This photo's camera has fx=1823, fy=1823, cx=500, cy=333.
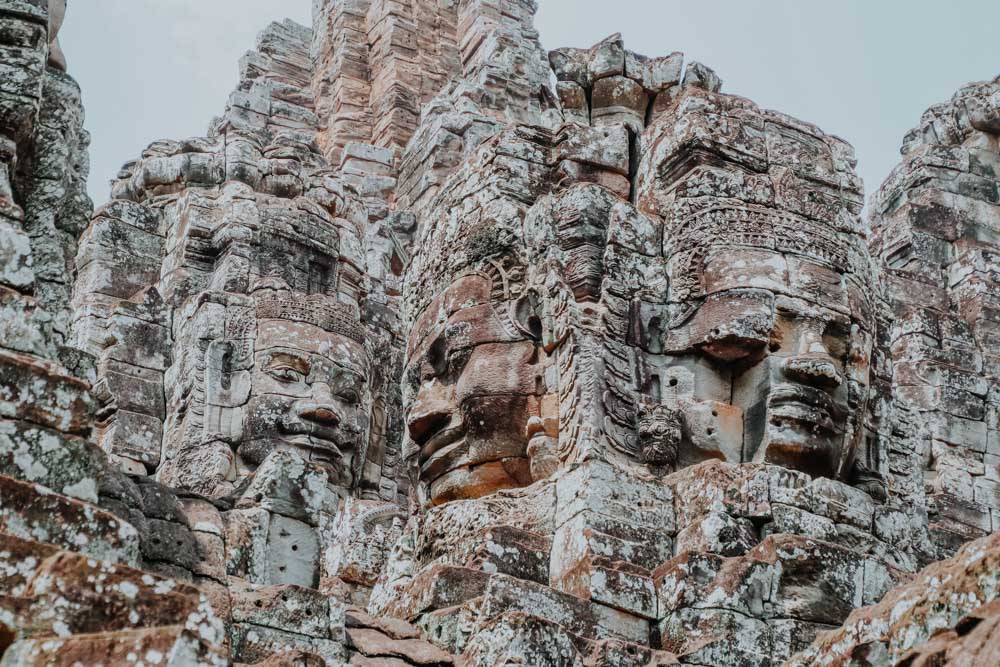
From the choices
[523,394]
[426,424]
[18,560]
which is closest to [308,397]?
[426,424]

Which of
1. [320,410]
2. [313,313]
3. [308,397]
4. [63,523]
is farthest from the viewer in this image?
[313,313]

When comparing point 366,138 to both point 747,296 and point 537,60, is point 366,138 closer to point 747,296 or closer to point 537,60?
point 537,60

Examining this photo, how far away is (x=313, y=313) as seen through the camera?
55.2ft

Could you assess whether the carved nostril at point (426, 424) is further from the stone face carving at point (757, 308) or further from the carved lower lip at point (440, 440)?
the stone face carving at point (757, 308)

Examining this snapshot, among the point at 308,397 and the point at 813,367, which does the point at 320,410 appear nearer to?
the point at 308,397

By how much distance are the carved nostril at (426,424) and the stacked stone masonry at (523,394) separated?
0.10 ft

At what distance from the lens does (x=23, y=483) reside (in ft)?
25.8

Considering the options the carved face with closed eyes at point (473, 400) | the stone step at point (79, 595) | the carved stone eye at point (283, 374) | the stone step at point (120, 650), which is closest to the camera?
the stone step at point (120, 650)

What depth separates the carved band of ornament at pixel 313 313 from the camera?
16766 mm

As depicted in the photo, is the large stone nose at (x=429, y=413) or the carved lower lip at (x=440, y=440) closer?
the carved lower lip at (x=440, y=440)

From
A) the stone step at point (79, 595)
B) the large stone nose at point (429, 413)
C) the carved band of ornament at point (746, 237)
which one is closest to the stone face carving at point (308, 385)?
the large stone nose at point (429, 413)

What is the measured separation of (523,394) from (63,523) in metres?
5.50

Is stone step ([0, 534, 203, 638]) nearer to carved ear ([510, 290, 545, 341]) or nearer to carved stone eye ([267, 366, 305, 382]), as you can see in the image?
carved ear ([510, 290, 545, 341])

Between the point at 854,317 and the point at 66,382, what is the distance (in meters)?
6.39
